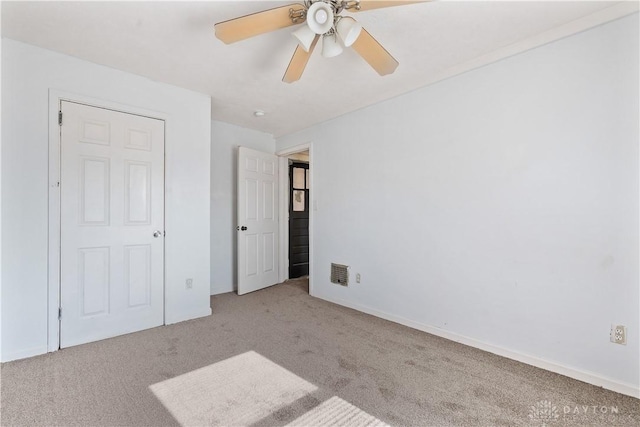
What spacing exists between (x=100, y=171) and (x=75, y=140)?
30 cm

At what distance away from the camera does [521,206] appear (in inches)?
87.4

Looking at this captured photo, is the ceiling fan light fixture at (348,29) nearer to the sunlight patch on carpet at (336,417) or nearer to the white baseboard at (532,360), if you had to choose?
the sunlight patch on carpet at (336,417)


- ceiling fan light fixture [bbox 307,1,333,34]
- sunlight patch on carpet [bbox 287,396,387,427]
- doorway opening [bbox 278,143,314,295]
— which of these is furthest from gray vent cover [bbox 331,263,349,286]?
ceiling fan light fixture [bbox 307,1,333,34]

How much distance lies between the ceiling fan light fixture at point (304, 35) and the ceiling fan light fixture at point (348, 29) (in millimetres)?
166

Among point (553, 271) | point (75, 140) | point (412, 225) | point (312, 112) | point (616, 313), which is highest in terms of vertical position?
point (312, 112)

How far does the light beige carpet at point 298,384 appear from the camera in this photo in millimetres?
1599

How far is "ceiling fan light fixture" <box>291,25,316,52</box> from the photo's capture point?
5.58ft

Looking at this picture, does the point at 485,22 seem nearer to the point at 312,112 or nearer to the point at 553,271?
the point at 553,271

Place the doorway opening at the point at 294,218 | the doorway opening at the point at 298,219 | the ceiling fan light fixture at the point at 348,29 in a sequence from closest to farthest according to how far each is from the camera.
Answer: the ceiling fan light fixture at the point at 348,29 → the doorway opening at the point at 294,218 → the doorway opening at the point at 298,219

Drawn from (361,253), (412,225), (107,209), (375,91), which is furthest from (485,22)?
A: (107,209)

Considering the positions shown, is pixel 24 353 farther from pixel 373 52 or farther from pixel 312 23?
pixel 373 52

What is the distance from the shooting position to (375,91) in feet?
10.0

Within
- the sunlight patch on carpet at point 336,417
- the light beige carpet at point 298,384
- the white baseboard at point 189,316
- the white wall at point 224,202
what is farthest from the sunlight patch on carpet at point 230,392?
the white wall at point 224,202

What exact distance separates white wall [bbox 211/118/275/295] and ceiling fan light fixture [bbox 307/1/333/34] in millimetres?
2801
